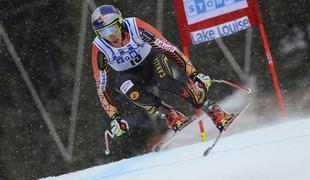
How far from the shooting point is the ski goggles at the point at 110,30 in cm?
519

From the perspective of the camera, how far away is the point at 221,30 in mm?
6316

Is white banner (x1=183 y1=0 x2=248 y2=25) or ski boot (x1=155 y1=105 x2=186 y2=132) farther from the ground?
white banner (x1=183 y1=0 x2=248 y2=25)

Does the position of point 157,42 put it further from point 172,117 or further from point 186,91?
point 172,117

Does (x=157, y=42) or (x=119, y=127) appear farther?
(x=157, y=42)

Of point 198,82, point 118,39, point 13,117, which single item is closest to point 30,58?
point 13,117

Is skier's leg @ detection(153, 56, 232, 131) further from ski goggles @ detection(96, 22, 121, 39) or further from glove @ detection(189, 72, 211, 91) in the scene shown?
ski goggles @ detection(96, 22, 121, 39)

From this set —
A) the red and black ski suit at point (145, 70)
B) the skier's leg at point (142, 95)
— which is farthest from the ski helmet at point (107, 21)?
the skier's leg at point (142, 95)

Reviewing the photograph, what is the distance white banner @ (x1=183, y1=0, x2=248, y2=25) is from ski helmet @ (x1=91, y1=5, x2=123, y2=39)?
1382 mm

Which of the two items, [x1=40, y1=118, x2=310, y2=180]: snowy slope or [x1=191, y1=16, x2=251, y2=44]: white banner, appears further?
[x1=191, y1=16, x2=251, y2=44]: white banner

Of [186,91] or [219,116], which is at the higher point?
[186,91]

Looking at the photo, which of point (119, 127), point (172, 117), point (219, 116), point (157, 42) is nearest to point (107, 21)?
point (157, 42)

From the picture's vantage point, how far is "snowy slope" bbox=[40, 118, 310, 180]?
144 inches

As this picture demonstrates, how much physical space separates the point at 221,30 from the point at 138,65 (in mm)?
1257

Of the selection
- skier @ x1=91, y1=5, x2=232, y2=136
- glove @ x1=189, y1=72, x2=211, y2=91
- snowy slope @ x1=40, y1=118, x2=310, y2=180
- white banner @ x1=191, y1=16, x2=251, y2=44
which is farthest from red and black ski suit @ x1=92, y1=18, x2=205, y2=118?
white banner @ x1=191, y1=16, x2=251, y2=44
